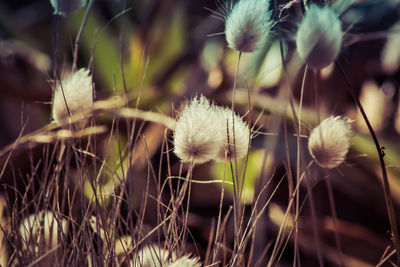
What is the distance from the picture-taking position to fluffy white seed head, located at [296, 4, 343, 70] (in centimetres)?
28

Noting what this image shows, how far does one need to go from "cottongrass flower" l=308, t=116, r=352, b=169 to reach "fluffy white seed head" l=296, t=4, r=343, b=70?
4 centimetres

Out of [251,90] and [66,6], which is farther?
[251,90]

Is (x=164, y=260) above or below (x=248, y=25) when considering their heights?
below

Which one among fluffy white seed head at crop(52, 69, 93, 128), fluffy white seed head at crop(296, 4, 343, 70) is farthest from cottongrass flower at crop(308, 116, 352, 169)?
fluffy white seed head at crop(52, 69, 93, 128)

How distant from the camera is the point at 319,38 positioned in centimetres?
28

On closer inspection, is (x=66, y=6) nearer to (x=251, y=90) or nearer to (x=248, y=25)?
(x=248, y=25)

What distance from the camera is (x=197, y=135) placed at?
11.3 inches

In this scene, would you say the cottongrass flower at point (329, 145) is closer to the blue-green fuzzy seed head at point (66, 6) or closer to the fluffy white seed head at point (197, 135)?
the fluffy white seed head at point (197, 135)

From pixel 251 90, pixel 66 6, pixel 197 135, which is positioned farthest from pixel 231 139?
pixel 251 90

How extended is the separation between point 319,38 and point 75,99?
0.52ft

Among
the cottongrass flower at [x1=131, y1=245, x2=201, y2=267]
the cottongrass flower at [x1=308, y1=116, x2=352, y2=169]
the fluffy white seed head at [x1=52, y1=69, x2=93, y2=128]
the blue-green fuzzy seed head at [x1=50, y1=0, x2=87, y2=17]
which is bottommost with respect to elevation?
the cottongrass flower at [x1=131, y1=245, x2=201, y2=267]

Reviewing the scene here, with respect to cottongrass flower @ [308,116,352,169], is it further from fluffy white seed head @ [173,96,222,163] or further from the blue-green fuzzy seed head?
the blue-green fuzzy seed head

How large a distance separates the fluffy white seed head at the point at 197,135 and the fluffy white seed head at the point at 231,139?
0.03ft

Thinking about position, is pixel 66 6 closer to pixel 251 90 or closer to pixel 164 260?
pixel 164 260
